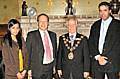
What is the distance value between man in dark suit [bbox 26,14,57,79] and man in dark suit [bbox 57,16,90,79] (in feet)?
0.53

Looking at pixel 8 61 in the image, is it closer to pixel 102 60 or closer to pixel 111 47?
pixel 102 60

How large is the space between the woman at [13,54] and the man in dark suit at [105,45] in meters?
0.93

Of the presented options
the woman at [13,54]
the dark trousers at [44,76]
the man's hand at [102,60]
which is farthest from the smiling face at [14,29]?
the man's hand at [102,60]

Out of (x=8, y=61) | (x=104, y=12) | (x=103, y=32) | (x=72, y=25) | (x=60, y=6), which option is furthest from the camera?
(x=60, y=6)

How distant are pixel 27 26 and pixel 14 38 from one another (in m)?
2.58

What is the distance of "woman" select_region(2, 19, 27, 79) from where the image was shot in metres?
3.51

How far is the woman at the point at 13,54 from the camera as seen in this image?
3.51m

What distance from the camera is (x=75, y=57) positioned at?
12.1ft

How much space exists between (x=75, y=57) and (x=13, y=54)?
30.1 inches

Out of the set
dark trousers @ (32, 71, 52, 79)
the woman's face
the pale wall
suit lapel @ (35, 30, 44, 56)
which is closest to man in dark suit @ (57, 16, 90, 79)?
dark trousers @ (32, 71, 52, 79)

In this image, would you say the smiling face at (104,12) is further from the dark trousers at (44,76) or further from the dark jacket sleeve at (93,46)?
the dark trousers at (44,76)

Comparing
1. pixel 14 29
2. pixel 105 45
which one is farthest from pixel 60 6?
pixel 14 29

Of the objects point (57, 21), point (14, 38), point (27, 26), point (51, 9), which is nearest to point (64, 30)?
point (57, 21)

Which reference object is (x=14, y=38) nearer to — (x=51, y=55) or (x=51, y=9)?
(x=51, y=55)
